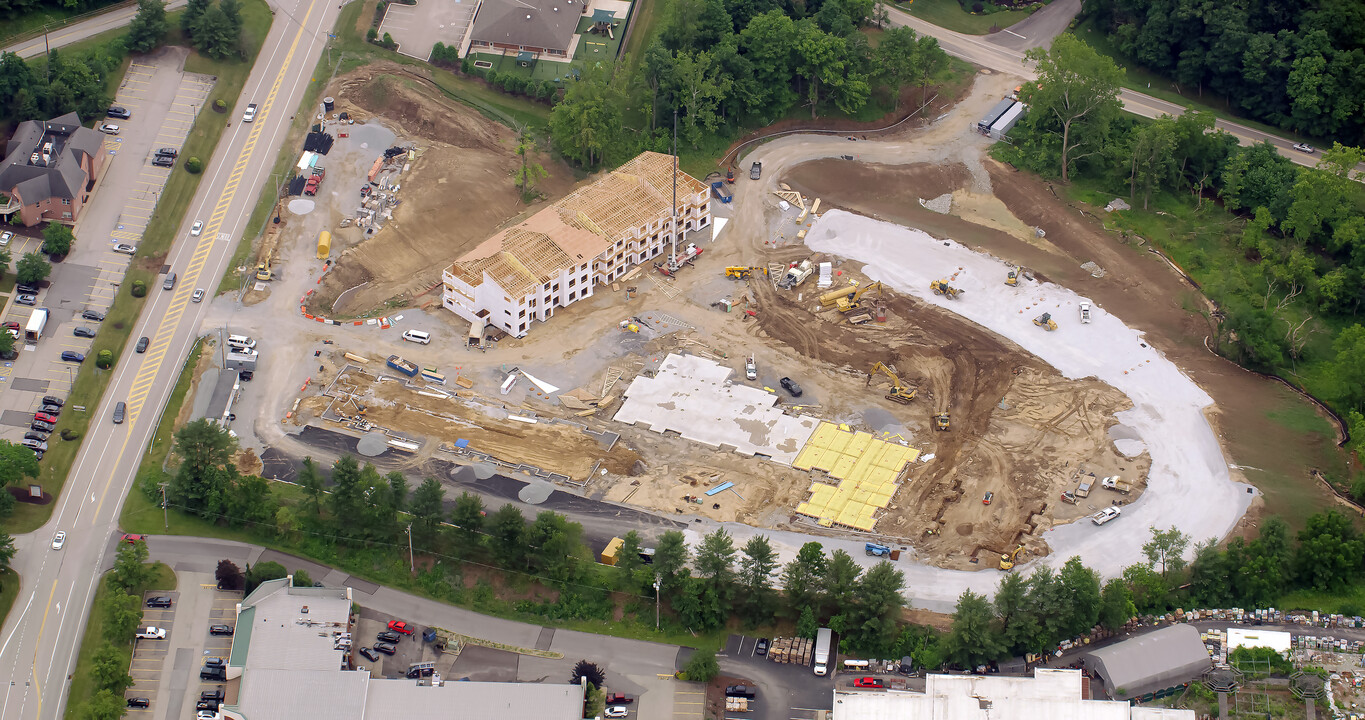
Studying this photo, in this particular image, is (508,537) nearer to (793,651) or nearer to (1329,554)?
(793,651)

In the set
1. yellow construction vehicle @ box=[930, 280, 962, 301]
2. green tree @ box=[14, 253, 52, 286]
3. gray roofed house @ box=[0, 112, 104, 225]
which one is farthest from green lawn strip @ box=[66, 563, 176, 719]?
yellow construction vehicle @ box=[930, 280, 962, 301]

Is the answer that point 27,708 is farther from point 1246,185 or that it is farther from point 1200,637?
point 1246,185

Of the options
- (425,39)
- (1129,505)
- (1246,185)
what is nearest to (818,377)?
(1129,505)

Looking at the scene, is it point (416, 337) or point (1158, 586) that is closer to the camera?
point (1158, 586)

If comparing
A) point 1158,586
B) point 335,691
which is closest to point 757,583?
point 1158,586

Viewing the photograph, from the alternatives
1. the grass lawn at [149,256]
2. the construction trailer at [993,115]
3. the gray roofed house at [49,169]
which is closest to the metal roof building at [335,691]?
the grass lawn at [149,256]

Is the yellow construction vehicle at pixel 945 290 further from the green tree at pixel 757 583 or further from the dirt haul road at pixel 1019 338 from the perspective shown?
the green tree at pixel 757 583

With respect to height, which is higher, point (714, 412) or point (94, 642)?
point (714, 412)
